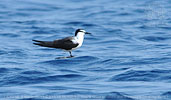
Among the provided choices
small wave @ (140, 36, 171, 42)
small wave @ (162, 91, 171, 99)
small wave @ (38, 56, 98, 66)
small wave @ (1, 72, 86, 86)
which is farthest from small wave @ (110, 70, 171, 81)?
small wave @ (140, 36, 171, 42)

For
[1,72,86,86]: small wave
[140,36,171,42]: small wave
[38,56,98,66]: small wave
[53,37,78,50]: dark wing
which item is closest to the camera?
[1,72,86,86]: small wave

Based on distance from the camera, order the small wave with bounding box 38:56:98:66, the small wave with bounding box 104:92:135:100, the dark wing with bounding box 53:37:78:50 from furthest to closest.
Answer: the small wave with bounding box 38:56:98:66 < the dark wing with bounding box 53:37:78:50 < the small wave with bounding box 104:92:135:100

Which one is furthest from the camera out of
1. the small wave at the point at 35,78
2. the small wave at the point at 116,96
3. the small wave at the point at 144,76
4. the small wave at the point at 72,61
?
the small wave at the point at 72,61

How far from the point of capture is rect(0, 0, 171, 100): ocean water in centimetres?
1282

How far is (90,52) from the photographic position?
18891 millimetres

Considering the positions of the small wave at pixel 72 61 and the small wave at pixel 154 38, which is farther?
the small wave at pixel 154 38

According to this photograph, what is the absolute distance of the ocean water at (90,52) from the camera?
505 inches

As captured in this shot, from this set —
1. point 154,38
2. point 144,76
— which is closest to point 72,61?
point 144,76

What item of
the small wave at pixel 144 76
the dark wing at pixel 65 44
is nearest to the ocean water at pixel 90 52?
the small wave at pixel 144 76

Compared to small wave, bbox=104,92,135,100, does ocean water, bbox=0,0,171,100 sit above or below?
below

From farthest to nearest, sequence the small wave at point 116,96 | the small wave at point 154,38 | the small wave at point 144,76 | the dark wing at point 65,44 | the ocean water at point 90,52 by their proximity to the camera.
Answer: the small wave at point 154,38, the dark wing at point 65,44, the small wave at point 144,76, the ocean water at point 90,52, the small wave at point 116,96

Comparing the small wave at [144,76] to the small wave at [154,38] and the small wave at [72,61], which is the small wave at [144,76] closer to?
the small wave at [72,61]

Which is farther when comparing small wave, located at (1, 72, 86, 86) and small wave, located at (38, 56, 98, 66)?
small wave, located at (38, 56, 98, 66)

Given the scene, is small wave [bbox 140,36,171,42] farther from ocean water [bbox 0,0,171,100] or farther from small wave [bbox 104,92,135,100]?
small wave [bbox 104,92,135,100]
